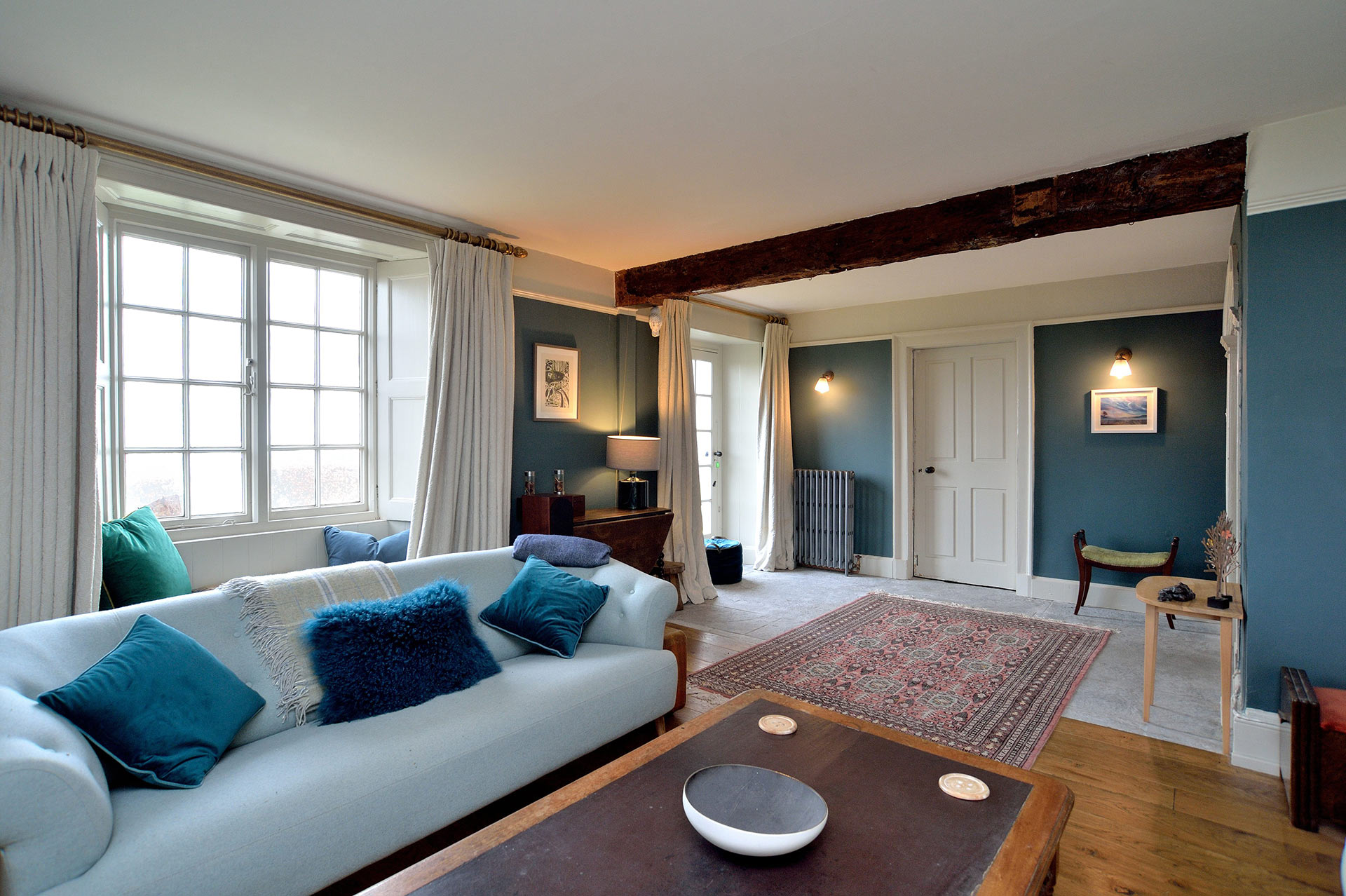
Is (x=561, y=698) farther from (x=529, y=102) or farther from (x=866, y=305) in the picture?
(x=866, y=305)

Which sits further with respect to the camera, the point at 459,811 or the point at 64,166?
the point at 64,166

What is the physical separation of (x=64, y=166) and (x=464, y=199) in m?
1.57

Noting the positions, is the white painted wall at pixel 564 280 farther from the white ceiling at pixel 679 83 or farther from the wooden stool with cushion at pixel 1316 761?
the wooden stool with cushion at pixel 1316 761

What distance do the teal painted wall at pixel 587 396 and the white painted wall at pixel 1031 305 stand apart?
211cm

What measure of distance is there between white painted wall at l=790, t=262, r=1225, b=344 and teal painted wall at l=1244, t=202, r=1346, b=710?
2.60m

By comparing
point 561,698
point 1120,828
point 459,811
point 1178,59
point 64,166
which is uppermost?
point 1178,59

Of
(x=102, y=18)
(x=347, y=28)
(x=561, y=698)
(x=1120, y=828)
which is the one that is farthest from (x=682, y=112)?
(x=1120, y=828)

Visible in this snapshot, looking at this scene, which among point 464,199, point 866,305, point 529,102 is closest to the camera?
point 529,102

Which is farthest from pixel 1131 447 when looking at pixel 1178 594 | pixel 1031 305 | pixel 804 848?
pixel 804 848

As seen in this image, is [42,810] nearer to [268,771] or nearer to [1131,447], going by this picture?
[268,771]

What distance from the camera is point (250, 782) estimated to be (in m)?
1.61

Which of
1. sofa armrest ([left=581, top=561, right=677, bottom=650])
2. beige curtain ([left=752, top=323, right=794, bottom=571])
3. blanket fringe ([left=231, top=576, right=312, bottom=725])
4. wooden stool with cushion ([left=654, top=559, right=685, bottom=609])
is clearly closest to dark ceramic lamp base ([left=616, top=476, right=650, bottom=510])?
wooden stool with cushion ([left=654, top=559, right=685, bottom=609])

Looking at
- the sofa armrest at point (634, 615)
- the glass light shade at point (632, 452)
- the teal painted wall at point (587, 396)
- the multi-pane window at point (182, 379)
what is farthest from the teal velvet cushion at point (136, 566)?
the glass light shade at point (632, 452)

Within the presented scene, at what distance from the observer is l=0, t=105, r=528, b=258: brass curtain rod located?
2486 millimetres
